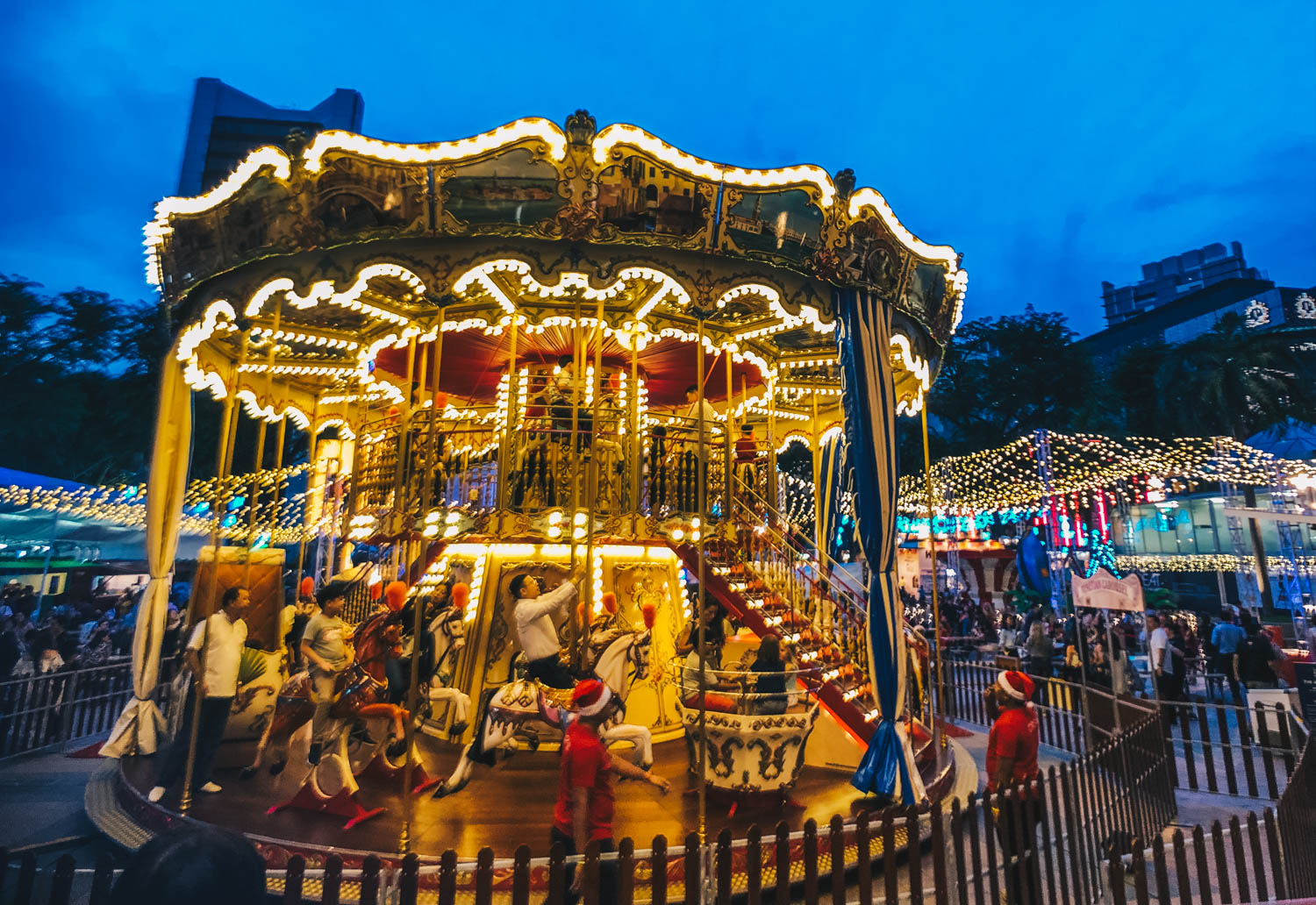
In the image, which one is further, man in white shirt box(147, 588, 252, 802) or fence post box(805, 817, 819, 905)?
man in white shirt box(147, 588, 252, 802)

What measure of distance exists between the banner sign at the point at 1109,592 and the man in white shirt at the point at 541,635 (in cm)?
718

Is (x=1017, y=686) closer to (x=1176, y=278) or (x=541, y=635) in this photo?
(x=541, y=635)

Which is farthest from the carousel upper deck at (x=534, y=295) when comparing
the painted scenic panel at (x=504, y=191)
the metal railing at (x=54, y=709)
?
the metal railing at (x=54, y=709)

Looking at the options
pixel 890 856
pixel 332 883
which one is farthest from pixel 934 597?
pixel 332 883

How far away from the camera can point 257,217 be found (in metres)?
6.61

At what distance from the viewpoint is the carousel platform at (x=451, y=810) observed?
5.34 meters

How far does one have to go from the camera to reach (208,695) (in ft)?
21.0

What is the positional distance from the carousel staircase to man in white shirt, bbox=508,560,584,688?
2.01 metres

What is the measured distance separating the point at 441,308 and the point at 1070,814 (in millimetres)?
6418

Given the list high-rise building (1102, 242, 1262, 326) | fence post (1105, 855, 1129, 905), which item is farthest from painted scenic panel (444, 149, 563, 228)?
high-rise building (1102, 242, 1262, 326)

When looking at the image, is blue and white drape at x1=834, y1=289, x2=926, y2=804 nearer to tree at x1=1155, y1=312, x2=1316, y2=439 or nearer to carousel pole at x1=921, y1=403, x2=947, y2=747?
carousel pole at x1=921, y1=403, x2=947, y2=747

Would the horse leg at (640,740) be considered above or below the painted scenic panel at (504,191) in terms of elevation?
below

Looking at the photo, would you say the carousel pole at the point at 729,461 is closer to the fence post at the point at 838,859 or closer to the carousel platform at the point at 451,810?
the carousel platform at the point at 451,810

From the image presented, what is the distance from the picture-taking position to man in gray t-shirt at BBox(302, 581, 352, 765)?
236 inches
